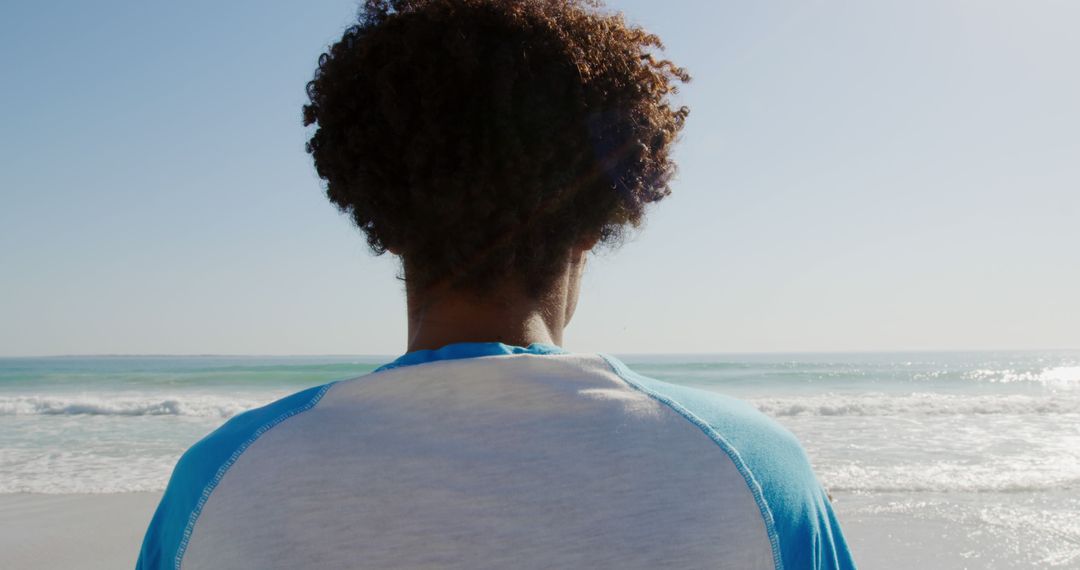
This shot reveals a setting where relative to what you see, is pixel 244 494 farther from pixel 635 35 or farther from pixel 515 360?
pixel 635 35

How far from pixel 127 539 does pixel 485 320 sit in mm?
5247

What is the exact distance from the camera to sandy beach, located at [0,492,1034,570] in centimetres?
453

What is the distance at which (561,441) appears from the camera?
29.9 inches

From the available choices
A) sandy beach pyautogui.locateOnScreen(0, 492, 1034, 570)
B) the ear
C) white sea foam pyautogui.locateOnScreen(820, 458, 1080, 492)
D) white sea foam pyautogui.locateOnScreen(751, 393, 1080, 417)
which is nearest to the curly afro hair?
the ear

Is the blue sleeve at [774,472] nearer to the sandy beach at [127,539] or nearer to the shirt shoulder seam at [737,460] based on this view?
the shirt shoulder seam at [737,460]

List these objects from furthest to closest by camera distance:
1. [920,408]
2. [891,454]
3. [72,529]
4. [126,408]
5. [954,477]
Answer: [126,408]
[920,408]
[891,454]
[954,477]
[72,529]

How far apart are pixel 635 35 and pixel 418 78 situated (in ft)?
1.08

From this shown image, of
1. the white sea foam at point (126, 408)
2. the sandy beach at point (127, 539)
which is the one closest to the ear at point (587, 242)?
the sandy beach at point (127, 539)

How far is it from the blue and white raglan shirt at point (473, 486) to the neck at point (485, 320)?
0.22 meters

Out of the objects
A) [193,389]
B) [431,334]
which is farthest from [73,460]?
[193,389]

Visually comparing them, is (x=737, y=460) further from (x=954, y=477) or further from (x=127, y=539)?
(x=954, y=477)

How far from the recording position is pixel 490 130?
3.08 ft

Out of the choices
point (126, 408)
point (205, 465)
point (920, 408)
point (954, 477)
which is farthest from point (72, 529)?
point (920, 408)

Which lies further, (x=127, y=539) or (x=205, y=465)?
(x=127, y=539)
